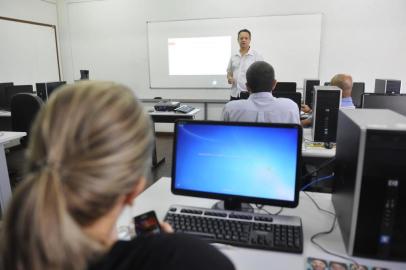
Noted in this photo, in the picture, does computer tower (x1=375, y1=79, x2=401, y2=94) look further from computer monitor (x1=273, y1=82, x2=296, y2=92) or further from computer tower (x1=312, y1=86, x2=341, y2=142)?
computer tower (x1=312, y1=86, x2=341, y2=142)

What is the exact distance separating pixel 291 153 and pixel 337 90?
1320 mm

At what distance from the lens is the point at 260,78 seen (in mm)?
2209

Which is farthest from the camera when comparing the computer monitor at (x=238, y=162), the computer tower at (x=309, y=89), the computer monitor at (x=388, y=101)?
the computer tower at (x=309, y=89)

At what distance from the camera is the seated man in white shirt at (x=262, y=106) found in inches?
85.1

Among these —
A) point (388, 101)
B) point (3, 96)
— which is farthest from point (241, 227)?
point (3, 96)

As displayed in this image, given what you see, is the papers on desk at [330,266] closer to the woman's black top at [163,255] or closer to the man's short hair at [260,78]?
the woman's black top at [163,255]

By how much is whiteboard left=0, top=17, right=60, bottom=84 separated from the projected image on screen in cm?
234

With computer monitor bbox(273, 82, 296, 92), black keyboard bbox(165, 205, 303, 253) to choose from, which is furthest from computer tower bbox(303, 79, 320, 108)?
black keyboard bbox(165, 205, 303, 253)

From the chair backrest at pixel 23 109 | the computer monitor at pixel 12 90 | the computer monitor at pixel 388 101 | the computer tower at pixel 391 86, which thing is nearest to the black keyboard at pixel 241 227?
the computer monitor at pixel 388 101

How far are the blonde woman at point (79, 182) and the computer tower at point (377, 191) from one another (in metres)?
0.60

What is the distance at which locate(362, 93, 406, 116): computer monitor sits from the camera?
233 centimetres

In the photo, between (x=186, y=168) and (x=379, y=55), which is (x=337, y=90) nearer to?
(x=186, y=168)

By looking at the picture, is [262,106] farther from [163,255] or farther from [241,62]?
[241,62]

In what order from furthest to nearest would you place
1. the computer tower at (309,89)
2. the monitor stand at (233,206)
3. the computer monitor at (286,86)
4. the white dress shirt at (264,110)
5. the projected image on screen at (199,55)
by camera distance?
the projected image on screen at (199,55) → the computer monitor at (286,86) → the computer tower at (309,89) → the white dress shirt at (264,110) → the monitor stand at (233,206)
